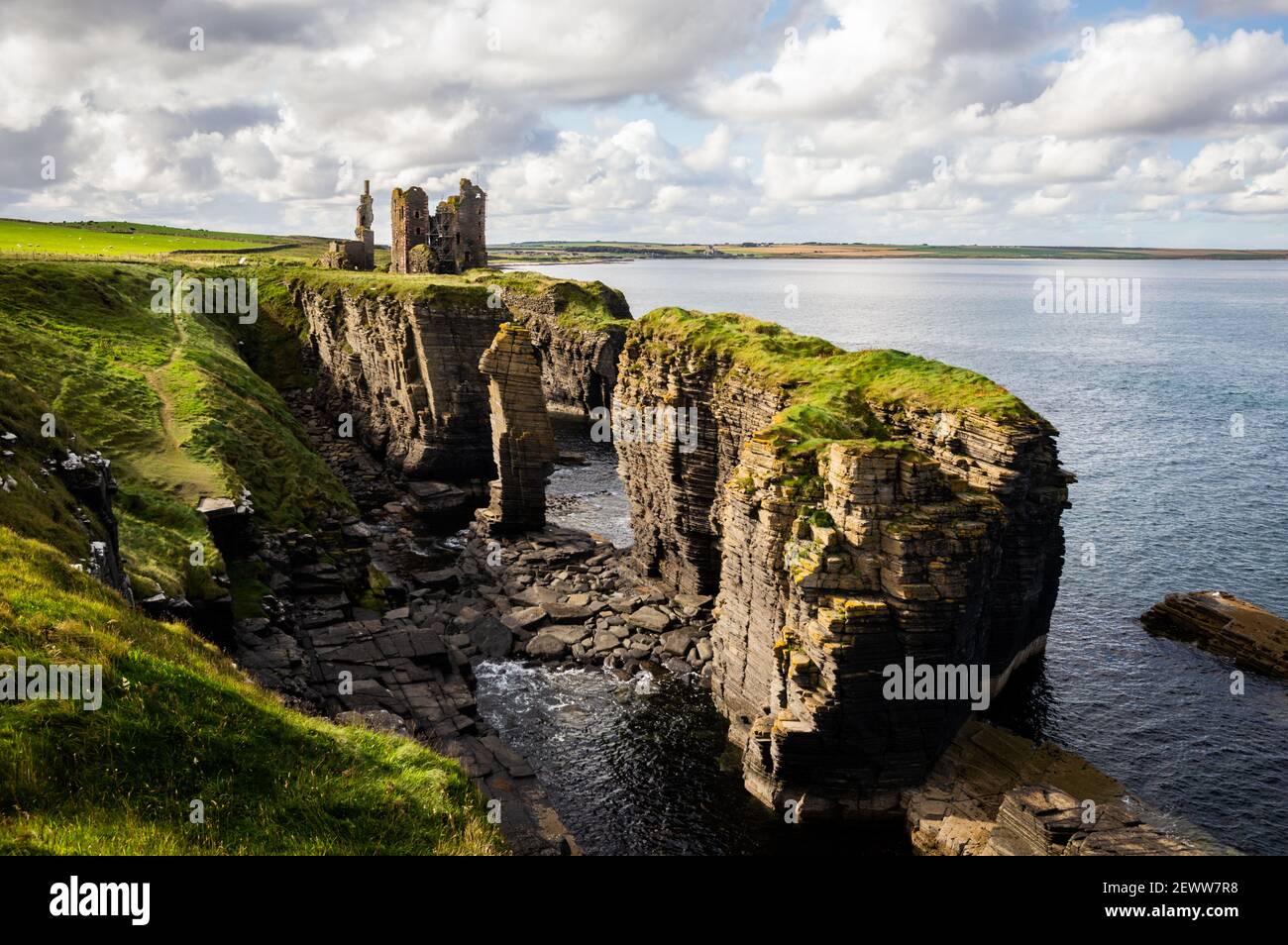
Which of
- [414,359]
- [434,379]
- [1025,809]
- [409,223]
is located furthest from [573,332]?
[1025,809]

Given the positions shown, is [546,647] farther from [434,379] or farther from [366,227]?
[366,227]

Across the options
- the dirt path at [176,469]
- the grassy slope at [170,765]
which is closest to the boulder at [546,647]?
the dirt path at [176,469]

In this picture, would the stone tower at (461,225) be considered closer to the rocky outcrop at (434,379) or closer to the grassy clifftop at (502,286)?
the grassy clifftop at (502,286)

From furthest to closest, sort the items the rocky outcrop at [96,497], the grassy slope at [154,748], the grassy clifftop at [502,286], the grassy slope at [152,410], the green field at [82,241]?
the green field at [82,241]
the grassy clifftop at [502,286]
the grassy slope at [152,410]
the rocky outcrop at [96,497]
the grassy slope at [154,748]

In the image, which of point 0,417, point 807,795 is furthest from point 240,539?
point 807,795

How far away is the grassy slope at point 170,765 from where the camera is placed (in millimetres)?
13578

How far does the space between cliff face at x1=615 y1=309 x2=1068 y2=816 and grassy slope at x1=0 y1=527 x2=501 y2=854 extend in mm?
15755

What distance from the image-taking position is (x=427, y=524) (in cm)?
6794

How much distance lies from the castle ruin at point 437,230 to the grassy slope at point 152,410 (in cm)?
3473

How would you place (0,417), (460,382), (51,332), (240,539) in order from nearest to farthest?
(0,417)
(240,539)
(51,332)
(460,382)

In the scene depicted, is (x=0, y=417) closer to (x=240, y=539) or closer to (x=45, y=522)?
(x=45, y=522)

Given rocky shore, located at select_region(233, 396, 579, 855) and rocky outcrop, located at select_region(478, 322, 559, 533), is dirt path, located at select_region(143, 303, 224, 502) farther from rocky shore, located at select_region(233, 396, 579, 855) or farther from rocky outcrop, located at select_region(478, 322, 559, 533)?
rocky outcrop, located at select_region(478, 322, 559, 533)
